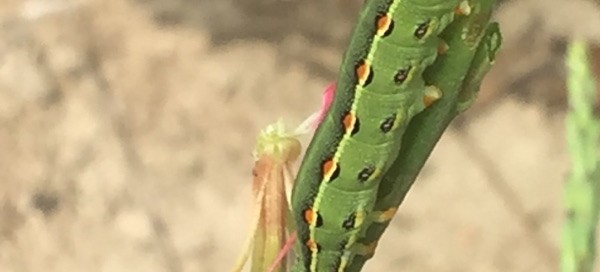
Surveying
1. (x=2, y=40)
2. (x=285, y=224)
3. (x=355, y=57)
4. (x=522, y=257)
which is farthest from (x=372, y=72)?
(x=2, y=40)

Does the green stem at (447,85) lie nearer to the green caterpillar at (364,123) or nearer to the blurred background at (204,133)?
the green caterpillar at (364,123)

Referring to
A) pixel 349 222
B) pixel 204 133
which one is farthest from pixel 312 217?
pixel 204 133

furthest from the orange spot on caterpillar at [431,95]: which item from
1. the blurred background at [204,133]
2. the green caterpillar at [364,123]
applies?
the blurred background at [204,133]

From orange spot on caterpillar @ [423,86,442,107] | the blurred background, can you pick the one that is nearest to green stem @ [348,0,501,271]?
orange spot on caterpillar @ [423,86,442,107]

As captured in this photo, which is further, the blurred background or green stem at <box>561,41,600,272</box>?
the blurred background

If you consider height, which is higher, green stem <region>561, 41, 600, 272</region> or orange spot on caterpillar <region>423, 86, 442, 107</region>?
green stem <region>561, 41, 600, 272</region>

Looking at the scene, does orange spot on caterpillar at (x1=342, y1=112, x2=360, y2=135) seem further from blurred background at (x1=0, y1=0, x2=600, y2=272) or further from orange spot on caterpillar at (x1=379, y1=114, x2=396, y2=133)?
blurred background at (x1=0, y1=0, x2=600, y2=272)
